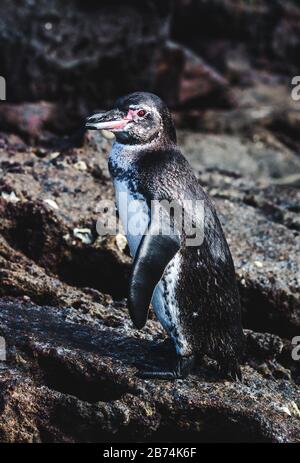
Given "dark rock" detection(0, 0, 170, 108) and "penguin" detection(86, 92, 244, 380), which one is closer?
"penguin" detection(86, 92, 244, 380)

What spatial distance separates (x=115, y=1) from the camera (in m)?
6.68

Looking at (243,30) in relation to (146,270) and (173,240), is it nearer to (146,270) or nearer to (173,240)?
(173,240)

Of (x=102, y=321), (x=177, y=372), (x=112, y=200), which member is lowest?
(x=102, y=321)

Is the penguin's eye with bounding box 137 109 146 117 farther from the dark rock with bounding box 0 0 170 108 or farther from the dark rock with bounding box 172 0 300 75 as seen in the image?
the dark rock with bounding box 172 0 300 75

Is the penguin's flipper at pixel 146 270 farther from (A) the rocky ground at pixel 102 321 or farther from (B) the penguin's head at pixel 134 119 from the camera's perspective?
(B) the penguin's head at pixel 134 119

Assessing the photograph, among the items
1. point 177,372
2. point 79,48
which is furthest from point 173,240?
point 79,48

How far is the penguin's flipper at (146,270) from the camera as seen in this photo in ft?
9.78

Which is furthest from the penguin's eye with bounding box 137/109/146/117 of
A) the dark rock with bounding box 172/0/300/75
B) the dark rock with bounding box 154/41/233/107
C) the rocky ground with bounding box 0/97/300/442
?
the dark rock with bounding box 172/0/300/75

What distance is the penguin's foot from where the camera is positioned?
3.13m

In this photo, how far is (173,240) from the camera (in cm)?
307

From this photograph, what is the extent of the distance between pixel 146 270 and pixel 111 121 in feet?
2.31

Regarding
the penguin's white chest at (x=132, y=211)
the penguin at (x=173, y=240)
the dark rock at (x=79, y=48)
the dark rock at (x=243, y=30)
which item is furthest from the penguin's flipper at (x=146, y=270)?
the dark rock at (x=243, y=30)
